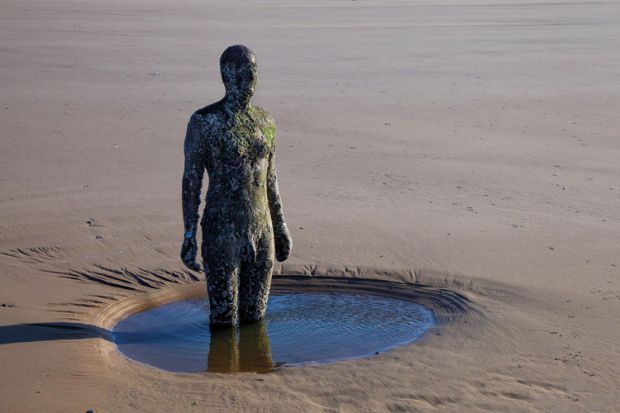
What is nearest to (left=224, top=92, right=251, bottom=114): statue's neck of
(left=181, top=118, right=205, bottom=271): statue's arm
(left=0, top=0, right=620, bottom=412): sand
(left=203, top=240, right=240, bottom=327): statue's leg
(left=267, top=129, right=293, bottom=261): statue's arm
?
(left=181, top=118, right=205, bottom=271): statue's arm

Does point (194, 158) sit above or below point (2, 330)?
above

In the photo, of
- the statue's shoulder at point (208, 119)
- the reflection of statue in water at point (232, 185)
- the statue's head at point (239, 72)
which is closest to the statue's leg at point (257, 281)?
the reflection of statue in water at point (232, 185)

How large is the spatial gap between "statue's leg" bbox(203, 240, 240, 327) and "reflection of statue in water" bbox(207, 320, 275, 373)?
0.11 m

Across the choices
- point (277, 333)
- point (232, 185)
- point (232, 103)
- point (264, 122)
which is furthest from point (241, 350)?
point (232, 103)

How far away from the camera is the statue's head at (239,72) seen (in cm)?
575

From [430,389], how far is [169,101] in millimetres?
10290

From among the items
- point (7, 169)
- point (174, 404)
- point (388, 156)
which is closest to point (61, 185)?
point (7, 169)

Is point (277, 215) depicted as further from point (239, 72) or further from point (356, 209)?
point (356, 209)

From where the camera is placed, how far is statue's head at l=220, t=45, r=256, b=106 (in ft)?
18.9

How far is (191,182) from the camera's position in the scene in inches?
233

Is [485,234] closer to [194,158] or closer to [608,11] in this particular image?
[194,158]

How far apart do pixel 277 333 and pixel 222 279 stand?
616 millimetres

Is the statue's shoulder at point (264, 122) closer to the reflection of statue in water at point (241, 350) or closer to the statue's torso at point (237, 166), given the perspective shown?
the statue's torso at point (237, 166)

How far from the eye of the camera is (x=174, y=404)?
527cm
